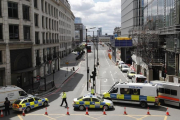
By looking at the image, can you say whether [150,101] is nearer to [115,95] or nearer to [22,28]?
[115,95]

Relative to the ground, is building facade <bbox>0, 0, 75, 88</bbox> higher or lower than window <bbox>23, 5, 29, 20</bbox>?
lower

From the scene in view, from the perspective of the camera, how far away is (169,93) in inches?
928

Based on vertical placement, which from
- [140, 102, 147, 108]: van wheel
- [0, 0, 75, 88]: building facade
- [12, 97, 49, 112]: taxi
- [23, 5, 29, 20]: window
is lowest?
[140, 102, 147, 108]: van wheel

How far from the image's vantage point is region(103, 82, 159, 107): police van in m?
22.6

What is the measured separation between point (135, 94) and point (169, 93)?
3535 mm

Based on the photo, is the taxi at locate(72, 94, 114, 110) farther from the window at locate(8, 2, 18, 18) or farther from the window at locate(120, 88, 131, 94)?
the window at locate(8, 2, 18, 18)

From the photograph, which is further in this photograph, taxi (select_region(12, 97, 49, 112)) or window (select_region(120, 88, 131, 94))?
window (select_region(120, 88, 131, 94))

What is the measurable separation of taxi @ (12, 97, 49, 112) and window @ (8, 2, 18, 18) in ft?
48.4

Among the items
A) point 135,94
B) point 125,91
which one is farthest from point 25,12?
point 135,94

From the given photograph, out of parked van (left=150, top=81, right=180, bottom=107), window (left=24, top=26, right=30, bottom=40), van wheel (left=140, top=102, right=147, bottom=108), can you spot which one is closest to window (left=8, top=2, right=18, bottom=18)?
window (left=24, top=26, right=30, bottom=40)

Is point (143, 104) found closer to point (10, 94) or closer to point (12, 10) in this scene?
point (10, 94)

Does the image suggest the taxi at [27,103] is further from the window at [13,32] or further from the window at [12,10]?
the window at [12,10]

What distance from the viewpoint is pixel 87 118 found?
63.2ft

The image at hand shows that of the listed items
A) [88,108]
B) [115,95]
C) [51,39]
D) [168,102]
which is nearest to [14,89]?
[88,108]
